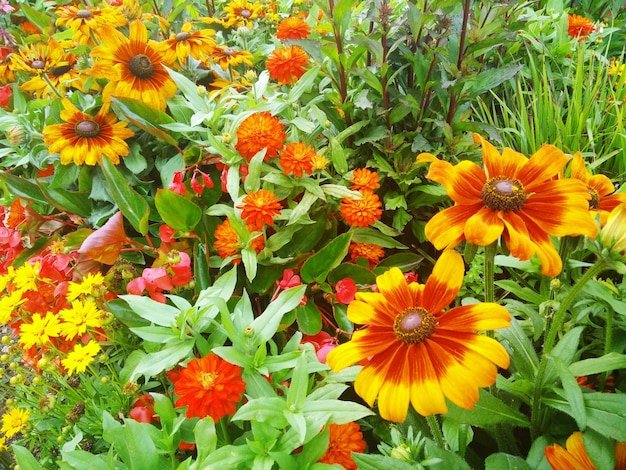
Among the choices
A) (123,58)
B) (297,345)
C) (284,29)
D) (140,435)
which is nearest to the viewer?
(140,435)

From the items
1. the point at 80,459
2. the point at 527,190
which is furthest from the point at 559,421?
the point at 80,459

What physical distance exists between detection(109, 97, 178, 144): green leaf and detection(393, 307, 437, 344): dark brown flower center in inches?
34.4

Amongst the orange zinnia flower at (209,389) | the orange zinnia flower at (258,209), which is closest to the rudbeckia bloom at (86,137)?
the orange zinnia flower at (258,209)

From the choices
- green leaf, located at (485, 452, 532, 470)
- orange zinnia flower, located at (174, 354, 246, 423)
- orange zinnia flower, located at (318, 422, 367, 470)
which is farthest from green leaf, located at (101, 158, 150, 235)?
green leaf, located at (485, 452, 532, 470)

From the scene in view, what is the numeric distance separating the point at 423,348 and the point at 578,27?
1785 mm

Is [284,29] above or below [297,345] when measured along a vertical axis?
above

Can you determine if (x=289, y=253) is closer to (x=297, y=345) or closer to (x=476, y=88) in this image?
(x=297, y=345)

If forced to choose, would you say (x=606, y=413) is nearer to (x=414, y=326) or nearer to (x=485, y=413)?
(x=485, y=413)

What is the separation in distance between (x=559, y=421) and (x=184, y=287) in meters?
0.76

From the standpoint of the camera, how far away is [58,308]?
117 centimetres

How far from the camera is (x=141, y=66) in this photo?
1250 mm

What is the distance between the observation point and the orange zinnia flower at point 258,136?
3.63ft

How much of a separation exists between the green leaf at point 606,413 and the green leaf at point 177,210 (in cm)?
78

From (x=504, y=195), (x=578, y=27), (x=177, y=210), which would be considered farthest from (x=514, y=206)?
(x=578, y=27)
